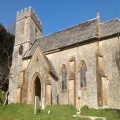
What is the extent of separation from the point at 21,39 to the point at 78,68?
14328 millimetres

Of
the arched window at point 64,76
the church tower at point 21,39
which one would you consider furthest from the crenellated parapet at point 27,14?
the arched window at point 64,76

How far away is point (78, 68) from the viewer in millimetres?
32094

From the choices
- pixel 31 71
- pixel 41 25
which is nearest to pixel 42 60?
pixel 31 71

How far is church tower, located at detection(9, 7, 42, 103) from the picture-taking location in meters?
40.4

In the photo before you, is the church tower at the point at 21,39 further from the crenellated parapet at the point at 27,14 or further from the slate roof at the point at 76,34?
the slate roof at the point at 76,34

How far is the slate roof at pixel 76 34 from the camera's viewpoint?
3167cm

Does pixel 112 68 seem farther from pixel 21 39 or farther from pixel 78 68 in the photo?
pixel 21 39

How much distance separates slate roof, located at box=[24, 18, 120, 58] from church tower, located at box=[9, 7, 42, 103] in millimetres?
1826

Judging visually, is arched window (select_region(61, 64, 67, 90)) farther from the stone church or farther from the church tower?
the church tower

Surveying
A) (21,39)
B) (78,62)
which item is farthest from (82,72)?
(21,39)

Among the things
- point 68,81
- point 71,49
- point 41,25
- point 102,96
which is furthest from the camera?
point 41,25

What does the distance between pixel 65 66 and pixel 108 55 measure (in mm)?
6526

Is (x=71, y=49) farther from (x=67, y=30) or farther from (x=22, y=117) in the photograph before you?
(x=22, y=117)

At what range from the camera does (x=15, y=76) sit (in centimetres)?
4056
